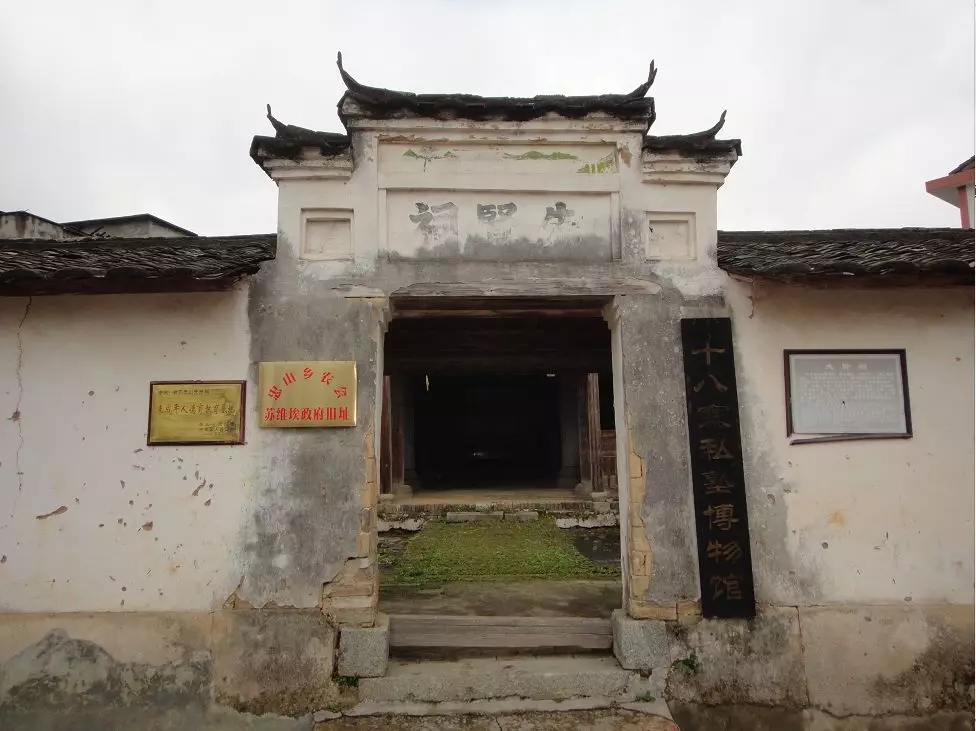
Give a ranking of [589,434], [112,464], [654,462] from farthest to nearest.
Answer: [589,434] < [654,462] < [112,464]

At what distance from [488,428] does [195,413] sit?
15412 mm

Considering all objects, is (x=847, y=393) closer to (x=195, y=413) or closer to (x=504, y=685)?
(x=504, y=685)

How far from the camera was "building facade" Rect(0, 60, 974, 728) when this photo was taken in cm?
439

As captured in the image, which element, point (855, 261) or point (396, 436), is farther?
point (396, 436)

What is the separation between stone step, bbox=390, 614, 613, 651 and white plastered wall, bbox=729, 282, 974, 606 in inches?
55.6

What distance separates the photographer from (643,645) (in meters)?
4.43

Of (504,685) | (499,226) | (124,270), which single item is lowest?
(504,685)

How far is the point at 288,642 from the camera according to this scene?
4359mm

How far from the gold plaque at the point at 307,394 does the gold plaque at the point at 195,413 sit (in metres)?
0.23

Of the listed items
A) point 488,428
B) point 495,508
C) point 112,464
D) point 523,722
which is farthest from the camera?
point 488,428

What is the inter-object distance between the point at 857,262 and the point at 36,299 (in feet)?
20.9

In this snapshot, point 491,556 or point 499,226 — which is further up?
point 499,226

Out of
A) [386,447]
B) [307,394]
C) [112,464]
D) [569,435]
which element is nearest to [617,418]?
[307,394]

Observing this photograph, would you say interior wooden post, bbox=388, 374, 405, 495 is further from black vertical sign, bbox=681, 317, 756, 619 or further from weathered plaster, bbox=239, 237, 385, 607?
black vertical sign, bbox=681, 317, 756, 619
